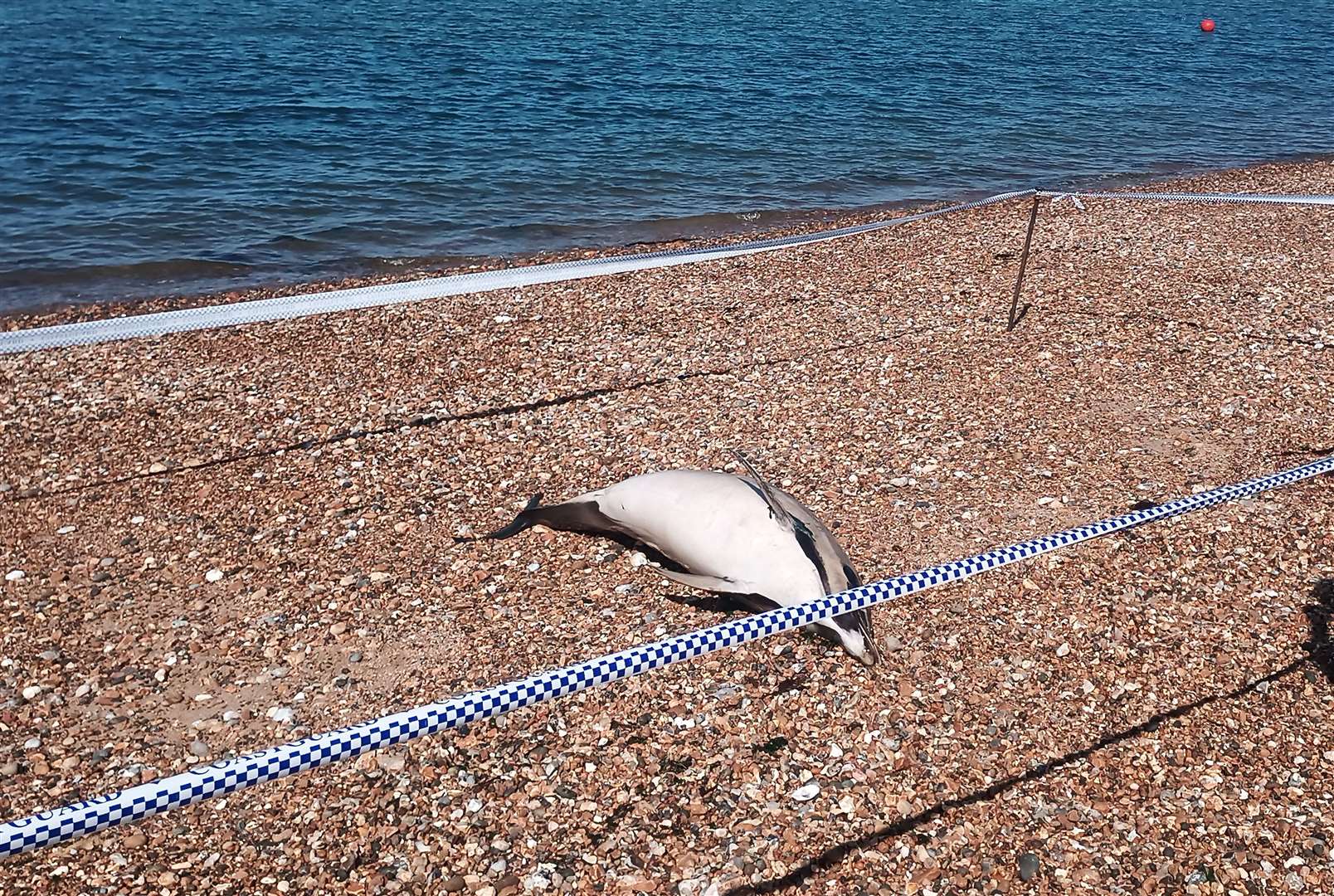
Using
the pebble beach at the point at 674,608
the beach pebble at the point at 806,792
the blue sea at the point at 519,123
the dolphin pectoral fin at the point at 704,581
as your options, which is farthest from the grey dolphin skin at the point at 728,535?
the blue sea at the point at 519,123

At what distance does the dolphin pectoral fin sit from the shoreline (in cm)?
687

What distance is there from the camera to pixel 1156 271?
10.8m

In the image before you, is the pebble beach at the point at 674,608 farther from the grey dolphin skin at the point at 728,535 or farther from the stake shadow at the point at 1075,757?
Answer: the grey dolphin skin at the point at 728,535

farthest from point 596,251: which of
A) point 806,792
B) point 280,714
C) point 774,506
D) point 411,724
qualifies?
point 411,724

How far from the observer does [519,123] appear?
18531 mm

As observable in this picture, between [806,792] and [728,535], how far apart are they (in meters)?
1.41

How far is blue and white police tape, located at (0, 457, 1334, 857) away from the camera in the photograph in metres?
2.73

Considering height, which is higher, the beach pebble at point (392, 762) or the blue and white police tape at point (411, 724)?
the blue and white police tape at point (411, 724)

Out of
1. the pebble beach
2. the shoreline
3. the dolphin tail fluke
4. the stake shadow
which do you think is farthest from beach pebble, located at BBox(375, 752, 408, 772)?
the shoreline

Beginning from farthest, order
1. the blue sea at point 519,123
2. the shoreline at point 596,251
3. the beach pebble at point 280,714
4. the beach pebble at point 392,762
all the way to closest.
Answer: the blue sea at point 519,123, the shoreline at point 596,251, the beach pebble at point 280,714, the beach pebble at point 392,762

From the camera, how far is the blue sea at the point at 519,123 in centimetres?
1354

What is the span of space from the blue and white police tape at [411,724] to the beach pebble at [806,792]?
84cm

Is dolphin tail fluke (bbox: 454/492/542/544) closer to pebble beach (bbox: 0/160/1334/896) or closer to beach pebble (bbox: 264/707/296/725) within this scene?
pebble beach (bbox: 0/160/1334/896)

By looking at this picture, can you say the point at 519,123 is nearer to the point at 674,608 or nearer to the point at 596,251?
the point at 596,251
